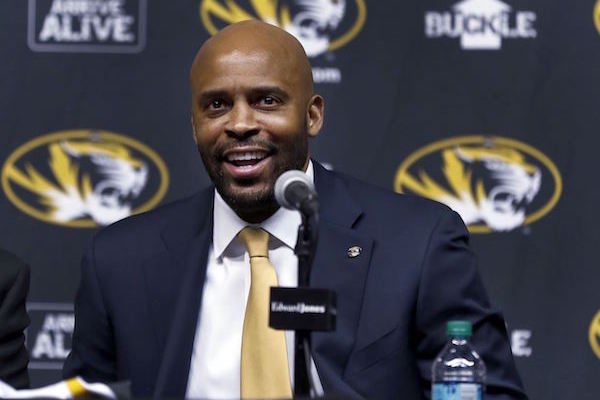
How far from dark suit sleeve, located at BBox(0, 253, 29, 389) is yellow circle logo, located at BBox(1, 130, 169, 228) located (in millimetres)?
449

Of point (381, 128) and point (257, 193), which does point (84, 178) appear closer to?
point (381, 128)

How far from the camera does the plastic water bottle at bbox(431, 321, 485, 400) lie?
2377 millimetres

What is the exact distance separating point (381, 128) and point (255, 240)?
3.00 ft

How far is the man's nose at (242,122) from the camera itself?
2.88 metres

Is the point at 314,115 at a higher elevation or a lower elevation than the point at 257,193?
higher

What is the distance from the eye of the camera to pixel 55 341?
12.4 feet

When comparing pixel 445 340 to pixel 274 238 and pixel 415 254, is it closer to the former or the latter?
pixel 415 254

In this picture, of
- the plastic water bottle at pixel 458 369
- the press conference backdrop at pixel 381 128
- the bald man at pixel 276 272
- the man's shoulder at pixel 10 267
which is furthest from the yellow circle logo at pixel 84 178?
the plastic water bottle at pixel 458 369

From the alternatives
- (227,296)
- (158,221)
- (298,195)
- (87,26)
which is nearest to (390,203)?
(227,296)

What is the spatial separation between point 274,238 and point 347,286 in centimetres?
19

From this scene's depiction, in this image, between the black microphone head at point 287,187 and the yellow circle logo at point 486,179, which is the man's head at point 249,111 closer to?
the black microphone head at point 287,187

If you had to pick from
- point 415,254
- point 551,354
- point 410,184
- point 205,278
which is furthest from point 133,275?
point 551,354

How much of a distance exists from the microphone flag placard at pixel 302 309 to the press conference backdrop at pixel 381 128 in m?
1.54

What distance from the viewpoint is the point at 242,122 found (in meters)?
2.88
